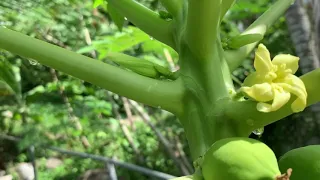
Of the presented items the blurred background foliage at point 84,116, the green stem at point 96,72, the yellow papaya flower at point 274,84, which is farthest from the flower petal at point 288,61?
the blurred background foliage at point 84,116

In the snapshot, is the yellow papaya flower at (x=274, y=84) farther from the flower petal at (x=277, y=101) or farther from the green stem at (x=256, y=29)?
the green stem at (x=256, y=29)

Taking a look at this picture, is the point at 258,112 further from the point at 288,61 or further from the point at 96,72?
the point at 96,72

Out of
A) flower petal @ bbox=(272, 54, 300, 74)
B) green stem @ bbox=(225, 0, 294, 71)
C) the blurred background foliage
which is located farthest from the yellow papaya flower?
the blurred background foliage

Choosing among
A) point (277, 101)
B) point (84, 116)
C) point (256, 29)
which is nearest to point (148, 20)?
point (256, 29)

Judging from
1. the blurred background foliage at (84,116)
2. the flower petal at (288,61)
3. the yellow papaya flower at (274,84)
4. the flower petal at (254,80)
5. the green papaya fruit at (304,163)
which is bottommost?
the blurred background foliage at (84,116)

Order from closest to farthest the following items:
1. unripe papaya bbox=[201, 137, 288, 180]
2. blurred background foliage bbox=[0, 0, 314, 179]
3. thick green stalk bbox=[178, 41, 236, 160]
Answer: unripe papaya bbox=[201, 137, 288, 180] < thick green stalk bbox=[178, 41, 236, 160] < blurred background foliage bbox=[0, 0, 314, 179]

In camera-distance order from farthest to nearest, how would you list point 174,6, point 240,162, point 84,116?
point 84,116 < point 174,6 < point 240,162

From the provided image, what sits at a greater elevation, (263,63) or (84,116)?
(263,63)

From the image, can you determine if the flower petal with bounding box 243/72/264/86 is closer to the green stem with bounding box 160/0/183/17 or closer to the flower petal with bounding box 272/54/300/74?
the flower petal with bounding box 272/54/300/74
